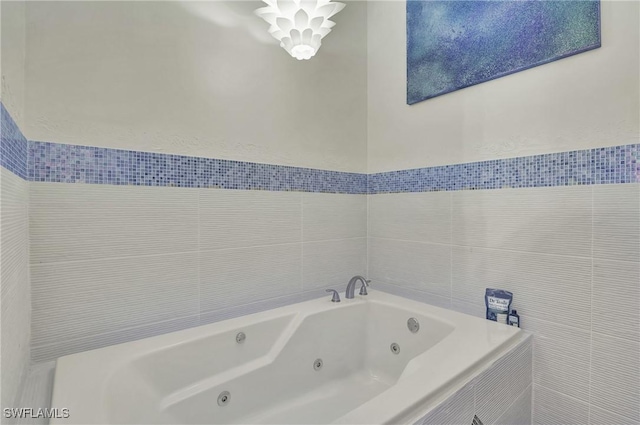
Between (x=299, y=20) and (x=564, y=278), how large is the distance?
5.27 feet

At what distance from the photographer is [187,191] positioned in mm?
1363

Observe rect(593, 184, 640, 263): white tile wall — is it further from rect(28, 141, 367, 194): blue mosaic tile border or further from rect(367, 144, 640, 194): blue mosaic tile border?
rect(28, 141, 367, 194): blue mosaic tile border

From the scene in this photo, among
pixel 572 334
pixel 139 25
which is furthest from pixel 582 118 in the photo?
pixel 139 25

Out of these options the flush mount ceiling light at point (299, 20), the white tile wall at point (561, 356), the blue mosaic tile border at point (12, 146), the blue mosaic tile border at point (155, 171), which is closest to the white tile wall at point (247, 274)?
the blue mosaic tile border at point (155, 171)

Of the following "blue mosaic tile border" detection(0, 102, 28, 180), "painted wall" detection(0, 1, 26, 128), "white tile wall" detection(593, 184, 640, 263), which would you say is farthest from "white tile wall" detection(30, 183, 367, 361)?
"white tile wall" detection(593, 184, 640, 263)

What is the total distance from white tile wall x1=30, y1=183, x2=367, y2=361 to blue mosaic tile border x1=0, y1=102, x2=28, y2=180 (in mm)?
135

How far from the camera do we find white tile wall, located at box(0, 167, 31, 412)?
2.33ft

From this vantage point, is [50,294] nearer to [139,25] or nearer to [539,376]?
[139,25]

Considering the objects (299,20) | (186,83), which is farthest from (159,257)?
(299,20)

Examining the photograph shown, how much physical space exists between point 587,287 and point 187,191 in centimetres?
171

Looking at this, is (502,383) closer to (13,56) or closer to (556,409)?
(556,409)

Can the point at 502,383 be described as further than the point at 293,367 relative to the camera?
No

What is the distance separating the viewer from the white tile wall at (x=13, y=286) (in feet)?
2.33

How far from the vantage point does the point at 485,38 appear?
1492 millimetres
